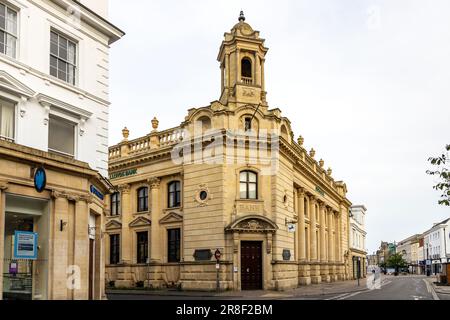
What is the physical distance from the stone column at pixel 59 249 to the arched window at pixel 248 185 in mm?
20636

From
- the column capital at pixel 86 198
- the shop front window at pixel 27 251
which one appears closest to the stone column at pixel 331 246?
the column capital at pixel 86 198

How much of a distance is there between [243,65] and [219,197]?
433 inches

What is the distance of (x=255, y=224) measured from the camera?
3656 cm

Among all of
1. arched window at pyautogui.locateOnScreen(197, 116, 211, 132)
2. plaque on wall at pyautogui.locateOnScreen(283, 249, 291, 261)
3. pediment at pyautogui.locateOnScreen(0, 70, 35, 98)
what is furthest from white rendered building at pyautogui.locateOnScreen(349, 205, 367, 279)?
pediment at pyautogui.locateOnScreen(0, 70, 35, 98)

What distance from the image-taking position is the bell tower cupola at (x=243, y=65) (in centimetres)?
3962

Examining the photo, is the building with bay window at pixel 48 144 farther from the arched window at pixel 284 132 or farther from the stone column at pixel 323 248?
the stone column at pixel 323 248

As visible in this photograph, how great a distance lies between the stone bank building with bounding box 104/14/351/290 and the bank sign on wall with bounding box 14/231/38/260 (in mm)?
20139

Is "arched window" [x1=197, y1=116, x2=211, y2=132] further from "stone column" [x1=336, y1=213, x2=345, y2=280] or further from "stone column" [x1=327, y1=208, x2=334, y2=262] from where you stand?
"stone column" [x1=336, y1=213, x2=345, y2=280]

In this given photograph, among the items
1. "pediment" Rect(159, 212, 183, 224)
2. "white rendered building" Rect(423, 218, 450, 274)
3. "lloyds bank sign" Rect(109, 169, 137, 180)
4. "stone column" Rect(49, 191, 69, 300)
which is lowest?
"white rendered building" Rect(423, 218, 450, 274)

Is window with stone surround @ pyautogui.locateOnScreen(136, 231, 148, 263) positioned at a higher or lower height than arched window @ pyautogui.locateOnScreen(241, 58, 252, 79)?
lower

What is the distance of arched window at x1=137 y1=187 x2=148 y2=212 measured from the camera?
4403 cm

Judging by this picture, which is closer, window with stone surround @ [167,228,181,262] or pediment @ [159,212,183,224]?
pediment @ [159,212,183,224]
